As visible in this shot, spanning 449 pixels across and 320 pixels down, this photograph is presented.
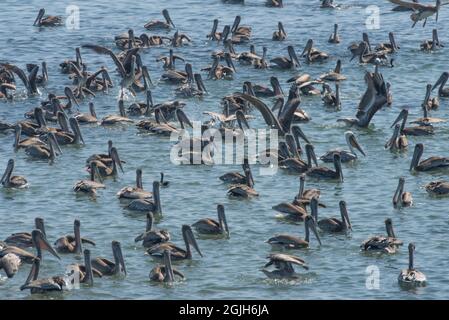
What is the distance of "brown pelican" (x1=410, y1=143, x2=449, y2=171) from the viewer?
1485 inches

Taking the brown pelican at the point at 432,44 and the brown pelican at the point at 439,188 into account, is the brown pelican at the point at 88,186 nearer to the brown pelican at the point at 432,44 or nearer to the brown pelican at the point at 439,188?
the brown pelican at the point at 439,188

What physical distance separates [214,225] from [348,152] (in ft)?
23.0

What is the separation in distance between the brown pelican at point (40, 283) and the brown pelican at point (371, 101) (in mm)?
14477

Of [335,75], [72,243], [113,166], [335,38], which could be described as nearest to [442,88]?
[335,75]

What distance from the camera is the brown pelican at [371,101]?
41.9 meters

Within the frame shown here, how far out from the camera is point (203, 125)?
1624 inches

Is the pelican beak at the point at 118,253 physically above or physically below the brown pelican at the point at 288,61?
above

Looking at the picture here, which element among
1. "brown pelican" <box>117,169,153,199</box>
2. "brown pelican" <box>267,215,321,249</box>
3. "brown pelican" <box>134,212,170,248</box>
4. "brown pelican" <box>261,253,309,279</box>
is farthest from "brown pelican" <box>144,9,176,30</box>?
"brown pelican" <box>261,253,309,279</box>

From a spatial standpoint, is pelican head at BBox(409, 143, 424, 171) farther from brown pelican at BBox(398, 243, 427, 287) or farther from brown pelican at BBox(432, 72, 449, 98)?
brown pelican at BBox(398, 243, 427, 287)

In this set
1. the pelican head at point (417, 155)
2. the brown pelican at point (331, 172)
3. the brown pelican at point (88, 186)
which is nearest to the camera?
the brown pelican at point (88, 186)

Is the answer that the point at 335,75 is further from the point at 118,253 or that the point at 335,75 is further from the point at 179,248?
the point at 118,253

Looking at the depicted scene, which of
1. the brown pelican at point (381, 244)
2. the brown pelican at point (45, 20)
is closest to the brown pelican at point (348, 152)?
the brown pelican at point (381, 244)
